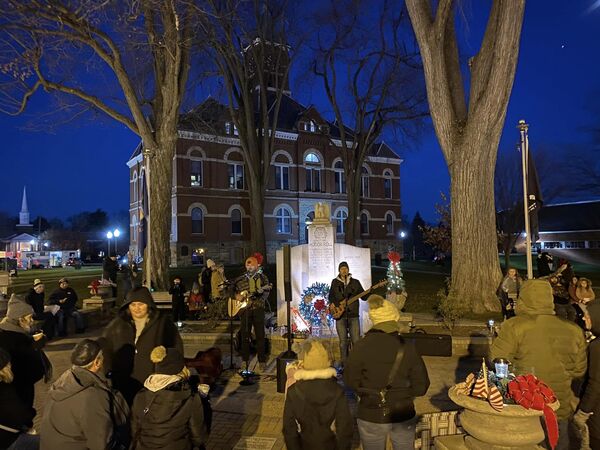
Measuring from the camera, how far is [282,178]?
140 ft

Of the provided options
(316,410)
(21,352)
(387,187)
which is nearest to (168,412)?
(316,410)

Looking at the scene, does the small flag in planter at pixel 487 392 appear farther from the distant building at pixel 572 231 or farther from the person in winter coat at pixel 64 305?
the distant building at pixel 572 231

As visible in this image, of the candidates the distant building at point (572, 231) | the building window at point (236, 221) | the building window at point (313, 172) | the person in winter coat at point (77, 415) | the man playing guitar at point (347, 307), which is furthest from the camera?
the distant building at point (572, 231)

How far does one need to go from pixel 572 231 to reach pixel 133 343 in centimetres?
5854

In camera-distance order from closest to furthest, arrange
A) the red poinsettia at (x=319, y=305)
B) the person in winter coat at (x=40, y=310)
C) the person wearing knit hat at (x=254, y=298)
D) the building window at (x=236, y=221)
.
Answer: the person wearing knit hat at (x=254, y=298) < the red poinsettia at (x=319, y=305) < the person in winter coat at (x=40, y=310) < the building window at (x=236, y=221)

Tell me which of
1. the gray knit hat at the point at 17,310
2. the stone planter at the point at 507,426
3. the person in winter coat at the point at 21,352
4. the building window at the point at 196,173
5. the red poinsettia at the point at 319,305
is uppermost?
the building window at the point at 196,173

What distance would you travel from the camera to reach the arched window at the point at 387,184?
49906 millimetres

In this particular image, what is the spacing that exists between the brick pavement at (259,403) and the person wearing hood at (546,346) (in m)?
2.11

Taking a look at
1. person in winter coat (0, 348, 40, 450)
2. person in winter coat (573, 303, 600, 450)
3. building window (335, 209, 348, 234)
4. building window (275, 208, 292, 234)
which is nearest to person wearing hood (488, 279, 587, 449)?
person in winter coat (573, 303, 600, 450)

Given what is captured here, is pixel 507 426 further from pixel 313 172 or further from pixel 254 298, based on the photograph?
pixel 313 172

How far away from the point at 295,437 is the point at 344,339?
488 cm

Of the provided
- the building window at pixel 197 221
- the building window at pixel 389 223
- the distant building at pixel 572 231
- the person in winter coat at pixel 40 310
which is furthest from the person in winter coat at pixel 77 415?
the distant building at pixel 572 231

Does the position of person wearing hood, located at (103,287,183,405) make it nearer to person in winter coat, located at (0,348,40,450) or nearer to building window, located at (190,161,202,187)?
person in winter coat, located at (0,348,40,450)

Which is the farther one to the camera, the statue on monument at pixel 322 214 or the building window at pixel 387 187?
the building window at pixel 387 187
